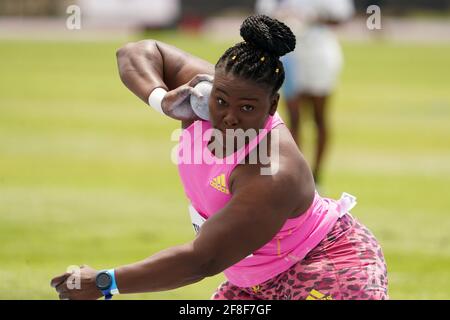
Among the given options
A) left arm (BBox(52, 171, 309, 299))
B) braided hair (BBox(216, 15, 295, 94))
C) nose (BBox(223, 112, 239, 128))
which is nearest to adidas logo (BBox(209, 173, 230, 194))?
left arm (BBox(52, 171, 309, 299))

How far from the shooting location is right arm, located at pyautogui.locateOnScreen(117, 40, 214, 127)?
5102 millimetres

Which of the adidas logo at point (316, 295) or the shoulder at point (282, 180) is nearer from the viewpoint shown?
the shoulder at point (282, 180)

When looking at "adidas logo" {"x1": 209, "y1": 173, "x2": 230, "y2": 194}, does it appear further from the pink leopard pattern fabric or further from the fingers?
the fingers

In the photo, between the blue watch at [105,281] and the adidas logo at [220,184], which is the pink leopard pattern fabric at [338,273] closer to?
the adidas logo at [220,184]

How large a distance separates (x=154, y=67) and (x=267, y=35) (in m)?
1.01

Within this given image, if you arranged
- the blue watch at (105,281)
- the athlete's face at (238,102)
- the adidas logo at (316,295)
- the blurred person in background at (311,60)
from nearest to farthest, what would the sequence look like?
the blue watch at (105,281) < the athlete's face at (238,102) < the adidas logo at (316,295) < the blurred person in background at (311,60)

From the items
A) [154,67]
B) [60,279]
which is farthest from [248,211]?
[154,67]

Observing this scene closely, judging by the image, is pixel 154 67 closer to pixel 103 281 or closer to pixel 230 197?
pixel 230 197

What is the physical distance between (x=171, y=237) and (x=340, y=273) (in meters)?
4.79

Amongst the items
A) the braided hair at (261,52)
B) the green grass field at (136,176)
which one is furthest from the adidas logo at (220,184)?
the green grass field at (136,176)

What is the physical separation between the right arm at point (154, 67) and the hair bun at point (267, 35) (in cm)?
62

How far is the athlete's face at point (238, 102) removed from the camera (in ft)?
14.3

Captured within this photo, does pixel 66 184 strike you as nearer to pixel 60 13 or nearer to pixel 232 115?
pixel 232 115

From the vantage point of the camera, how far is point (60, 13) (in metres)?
47.3
